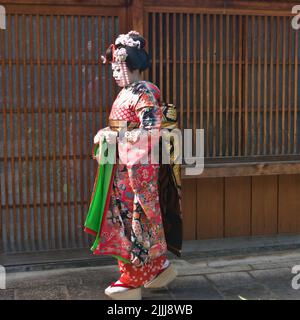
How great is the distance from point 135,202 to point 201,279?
50.2 inches

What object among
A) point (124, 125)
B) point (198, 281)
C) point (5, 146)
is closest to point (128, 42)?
point (124, 125)

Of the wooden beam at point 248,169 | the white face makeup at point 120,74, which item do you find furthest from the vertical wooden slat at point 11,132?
the wooden beam at point 248,169

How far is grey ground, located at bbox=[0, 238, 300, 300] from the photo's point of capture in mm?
4770

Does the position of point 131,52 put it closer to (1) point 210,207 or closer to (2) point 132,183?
(2) point 132,183

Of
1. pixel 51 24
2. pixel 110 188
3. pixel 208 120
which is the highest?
pixel 51 24

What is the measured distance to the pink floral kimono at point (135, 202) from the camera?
432 cm

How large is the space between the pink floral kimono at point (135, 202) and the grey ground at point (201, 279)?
1.57 feet

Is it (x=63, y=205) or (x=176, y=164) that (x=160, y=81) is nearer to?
(x=176, y=164)

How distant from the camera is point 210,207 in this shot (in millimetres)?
6043

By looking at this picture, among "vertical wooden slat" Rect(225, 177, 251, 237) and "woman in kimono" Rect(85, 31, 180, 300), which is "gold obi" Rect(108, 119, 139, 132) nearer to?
"woman in kimono" Rect(85, 31, 180, 300)

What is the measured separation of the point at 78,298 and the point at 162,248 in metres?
0.86

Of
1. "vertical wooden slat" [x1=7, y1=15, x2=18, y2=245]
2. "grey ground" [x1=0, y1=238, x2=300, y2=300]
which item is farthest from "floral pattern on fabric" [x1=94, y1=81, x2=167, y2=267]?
"vertical wooden slat" [x1=7, y1=15, x2=18, y2=245]

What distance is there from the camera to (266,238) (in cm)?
621
